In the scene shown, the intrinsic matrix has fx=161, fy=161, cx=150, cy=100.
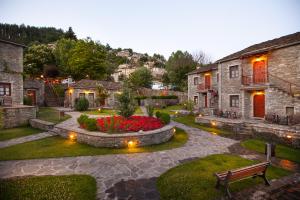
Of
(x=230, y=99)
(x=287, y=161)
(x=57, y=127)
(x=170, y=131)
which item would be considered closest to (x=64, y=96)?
(x=57, y=127)

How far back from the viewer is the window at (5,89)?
1635 centimetres

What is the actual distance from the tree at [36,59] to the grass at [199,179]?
133 feet

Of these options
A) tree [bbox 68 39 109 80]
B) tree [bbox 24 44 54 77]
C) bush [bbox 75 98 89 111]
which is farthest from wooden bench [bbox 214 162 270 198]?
tree [bbox 24 44 54 77]

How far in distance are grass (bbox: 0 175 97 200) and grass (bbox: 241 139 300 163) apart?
A: 9176 millimetres

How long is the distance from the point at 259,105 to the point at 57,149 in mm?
18163

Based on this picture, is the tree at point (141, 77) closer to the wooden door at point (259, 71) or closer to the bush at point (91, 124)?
the wooden door at point (259, 71)

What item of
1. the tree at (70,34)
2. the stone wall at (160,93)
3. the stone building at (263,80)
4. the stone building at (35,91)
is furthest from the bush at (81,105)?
the tree at (70,34)

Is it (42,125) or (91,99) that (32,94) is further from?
(42,125)

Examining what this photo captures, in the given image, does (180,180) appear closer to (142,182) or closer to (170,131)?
(142,182)

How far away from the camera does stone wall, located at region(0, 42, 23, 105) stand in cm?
1636

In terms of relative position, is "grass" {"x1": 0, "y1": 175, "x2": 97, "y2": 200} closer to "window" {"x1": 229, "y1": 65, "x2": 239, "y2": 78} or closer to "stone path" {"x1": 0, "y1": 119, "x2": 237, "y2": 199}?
"stone path" {"x1": 0, "y1": 119, "x2": 237, "y2": 199}

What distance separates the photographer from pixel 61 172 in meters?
6.34

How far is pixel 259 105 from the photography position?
1648 centimetres

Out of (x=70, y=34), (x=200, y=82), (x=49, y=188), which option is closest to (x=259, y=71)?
(x=200, y=82)
